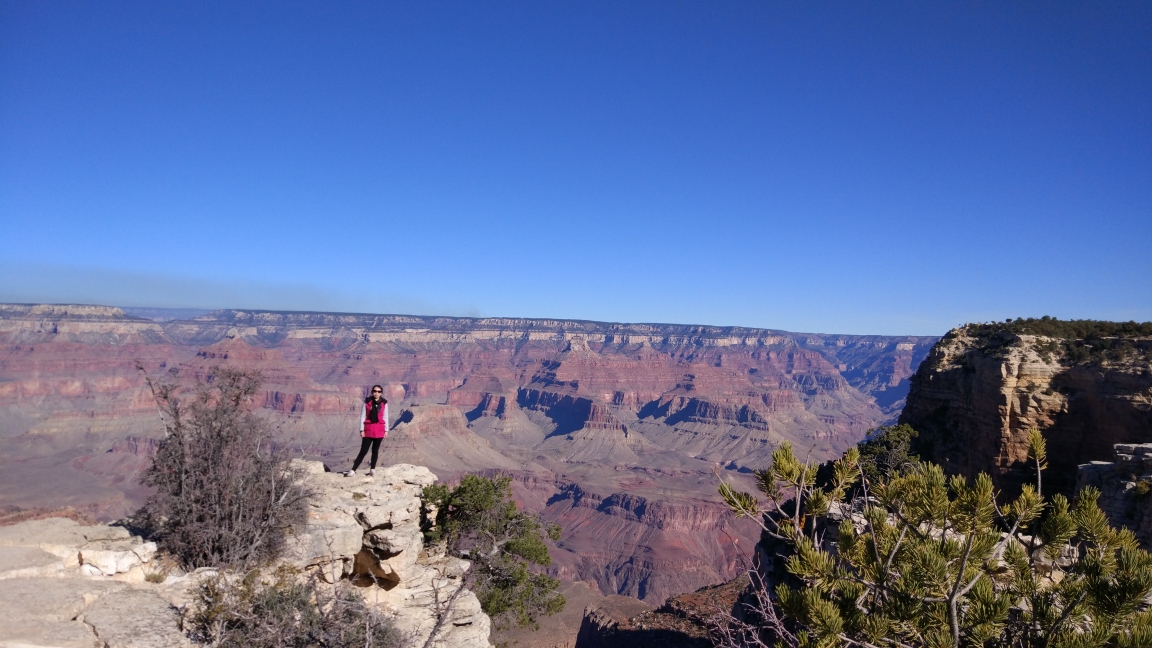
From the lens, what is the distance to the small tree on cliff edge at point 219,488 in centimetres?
1039

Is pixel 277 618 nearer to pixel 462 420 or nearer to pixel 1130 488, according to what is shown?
pixel 1130 488

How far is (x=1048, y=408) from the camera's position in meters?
23.5

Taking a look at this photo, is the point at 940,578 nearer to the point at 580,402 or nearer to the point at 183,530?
the point at 183,530

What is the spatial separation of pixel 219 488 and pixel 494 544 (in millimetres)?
6214

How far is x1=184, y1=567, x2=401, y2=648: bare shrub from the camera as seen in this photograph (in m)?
7.91

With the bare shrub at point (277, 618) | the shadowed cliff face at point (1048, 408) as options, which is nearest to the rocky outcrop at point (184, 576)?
the bare shrub at point (277, 618)

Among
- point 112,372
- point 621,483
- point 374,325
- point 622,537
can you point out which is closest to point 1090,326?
point 622,537

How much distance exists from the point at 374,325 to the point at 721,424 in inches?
4547

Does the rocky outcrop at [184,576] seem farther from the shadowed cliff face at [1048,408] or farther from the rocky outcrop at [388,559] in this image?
the shadowed cliff face at [1048,408]

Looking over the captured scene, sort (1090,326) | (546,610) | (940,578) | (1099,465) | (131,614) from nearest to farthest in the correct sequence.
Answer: (940,578) → (131,614) → (546,610) → (1099,465) → (1090,326)

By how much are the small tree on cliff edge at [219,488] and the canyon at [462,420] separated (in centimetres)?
1234

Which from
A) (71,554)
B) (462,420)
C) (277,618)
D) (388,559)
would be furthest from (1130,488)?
(462,420)

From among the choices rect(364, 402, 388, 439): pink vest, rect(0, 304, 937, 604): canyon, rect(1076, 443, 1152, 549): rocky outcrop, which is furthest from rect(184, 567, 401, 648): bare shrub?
rect(1076, 443, 1152, 549): rocky outcrop

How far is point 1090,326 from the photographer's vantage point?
Answer: 2738 cm
